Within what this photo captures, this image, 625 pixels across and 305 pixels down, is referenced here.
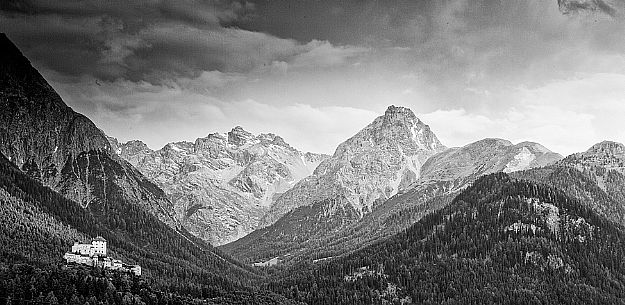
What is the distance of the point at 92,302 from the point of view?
199625 millimetres

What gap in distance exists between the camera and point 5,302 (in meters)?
188

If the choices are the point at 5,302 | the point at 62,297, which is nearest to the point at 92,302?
the point at 62,297

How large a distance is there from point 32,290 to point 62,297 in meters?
7.81

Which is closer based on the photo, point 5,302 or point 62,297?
point 5,302

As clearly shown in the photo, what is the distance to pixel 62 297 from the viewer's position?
19962cm

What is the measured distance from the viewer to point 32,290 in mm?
197625

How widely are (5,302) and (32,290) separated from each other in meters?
10.6

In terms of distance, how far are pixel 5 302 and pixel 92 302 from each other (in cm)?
2194

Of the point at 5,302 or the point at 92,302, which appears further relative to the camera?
the point at 92,302

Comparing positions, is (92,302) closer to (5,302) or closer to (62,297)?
(62,297)

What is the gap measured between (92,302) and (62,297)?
806 cm

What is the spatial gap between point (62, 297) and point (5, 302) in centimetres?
1586
